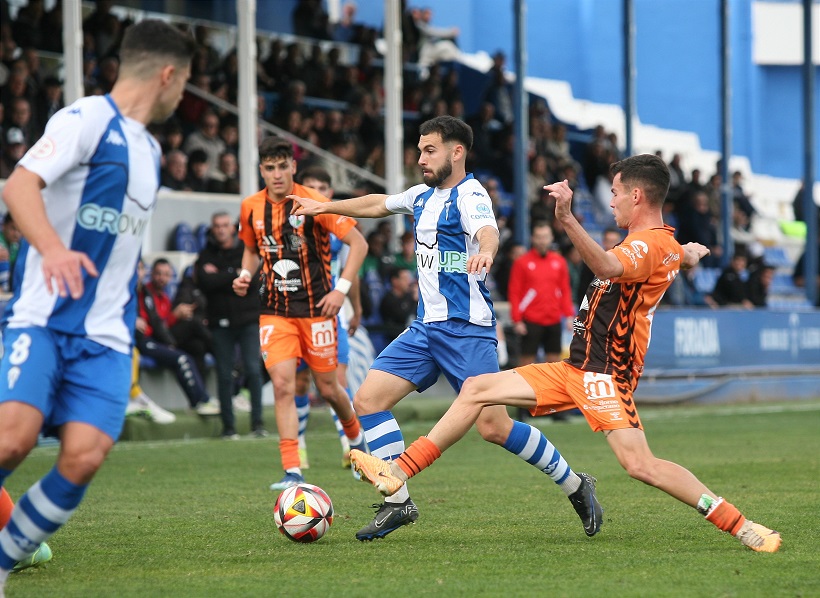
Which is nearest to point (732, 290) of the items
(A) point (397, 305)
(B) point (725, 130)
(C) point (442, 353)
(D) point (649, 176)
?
(B) point (725, 130)

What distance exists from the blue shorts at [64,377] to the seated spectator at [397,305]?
1204 centimetres

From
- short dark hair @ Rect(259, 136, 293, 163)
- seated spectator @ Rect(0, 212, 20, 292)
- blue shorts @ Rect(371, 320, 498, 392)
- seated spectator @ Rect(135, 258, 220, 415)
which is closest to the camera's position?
blue shorts @ Rect(371, 320, 498, 392)

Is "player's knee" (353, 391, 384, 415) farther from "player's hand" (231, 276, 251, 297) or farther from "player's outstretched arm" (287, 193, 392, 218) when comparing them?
"player's hand" (231, 276, 251, 297)

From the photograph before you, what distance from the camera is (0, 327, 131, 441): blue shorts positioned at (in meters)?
4.96

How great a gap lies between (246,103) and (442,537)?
11.9 m

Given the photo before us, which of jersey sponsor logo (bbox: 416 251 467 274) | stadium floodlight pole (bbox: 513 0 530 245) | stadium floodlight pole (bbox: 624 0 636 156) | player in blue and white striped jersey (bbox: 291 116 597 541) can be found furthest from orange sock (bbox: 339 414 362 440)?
stadium floodlight pole (bbox: 624 0 636 156)

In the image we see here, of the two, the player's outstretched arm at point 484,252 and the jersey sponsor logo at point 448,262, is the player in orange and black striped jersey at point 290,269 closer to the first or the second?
the jersey sponsor logo at point 448,262

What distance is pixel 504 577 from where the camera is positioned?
18.7 feet

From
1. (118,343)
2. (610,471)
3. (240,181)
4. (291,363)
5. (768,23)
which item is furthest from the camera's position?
(768,23)

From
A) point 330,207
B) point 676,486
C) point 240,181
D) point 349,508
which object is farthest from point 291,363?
point 240,181

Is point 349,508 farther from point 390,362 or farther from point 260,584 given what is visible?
point 260,584

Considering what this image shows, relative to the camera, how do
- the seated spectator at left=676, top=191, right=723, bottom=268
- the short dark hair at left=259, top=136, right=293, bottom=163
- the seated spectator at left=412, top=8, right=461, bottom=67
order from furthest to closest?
the seated spectator at left=412, top=8, right=461, bottom=67
the seated spectator at left=676, top=191, right=723, bottom=268
the short dark hair at left=259, top=136, right=293, bottom=163

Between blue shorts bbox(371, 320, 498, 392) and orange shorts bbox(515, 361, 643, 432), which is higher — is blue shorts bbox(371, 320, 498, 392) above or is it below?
above

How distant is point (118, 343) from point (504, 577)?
75.7 inches
